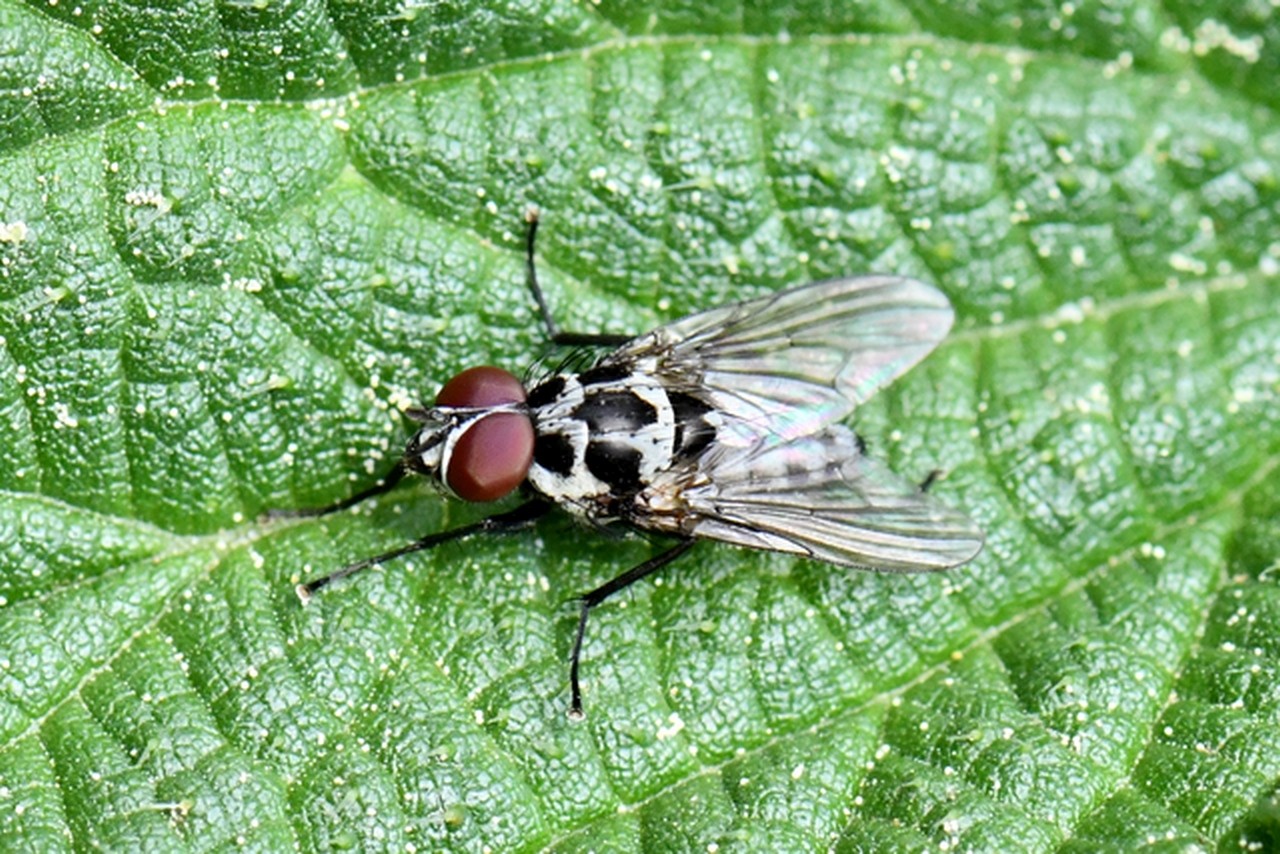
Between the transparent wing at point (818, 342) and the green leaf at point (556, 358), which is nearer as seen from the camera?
the green leaf at point (556, 358)

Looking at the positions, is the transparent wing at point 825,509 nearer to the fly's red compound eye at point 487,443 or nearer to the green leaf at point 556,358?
the green leaf at point 556,358

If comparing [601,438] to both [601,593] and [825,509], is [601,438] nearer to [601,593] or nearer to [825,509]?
[601,593]

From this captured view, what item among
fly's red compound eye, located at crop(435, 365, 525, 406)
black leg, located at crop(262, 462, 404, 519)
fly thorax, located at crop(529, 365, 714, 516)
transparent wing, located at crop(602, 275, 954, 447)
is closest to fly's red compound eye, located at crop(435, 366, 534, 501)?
fly's red compound eye, located at crop(435, 365, 525, 406)

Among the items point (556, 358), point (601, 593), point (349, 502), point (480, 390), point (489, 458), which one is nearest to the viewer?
point (489, 458)

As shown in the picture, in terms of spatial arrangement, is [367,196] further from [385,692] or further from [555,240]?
[385,692]

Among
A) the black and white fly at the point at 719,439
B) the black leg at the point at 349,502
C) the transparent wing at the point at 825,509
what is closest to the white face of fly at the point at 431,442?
the black and white fly at the point at 719,439

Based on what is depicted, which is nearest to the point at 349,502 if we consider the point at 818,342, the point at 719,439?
the point at 719,439
